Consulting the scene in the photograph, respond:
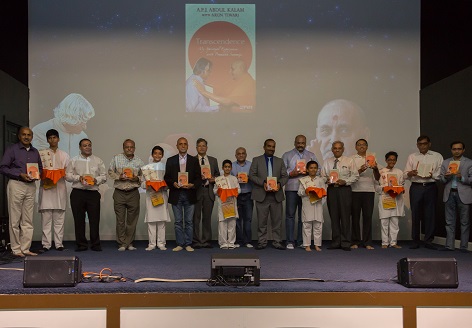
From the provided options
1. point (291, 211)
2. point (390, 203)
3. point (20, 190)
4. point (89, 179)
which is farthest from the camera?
point (291, 211)

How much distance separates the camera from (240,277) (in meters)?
3.88

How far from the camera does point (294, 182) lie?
22.8ft

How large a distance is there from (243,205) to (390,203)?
6.93 ft

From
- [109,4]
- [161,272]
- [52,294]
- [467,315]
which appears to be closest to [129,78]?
[109,4]

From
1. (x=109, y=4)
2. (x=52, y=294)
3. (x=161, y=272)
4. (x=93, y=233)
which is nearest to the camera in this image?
(x=52, y=294)

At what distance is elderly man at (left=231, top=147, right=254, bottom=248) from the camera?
7184mm

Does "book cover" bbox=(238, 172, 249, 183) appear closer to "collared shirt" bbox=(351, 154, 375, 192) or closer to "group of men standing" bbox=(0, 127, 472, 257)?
"group of men standing" bbox=(0, 127, 472, 257)

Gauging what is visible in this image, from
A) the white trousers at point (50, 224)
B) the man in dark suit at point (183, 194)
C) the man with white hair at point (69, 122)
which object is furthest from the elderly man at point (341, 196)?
the man with white hair at point (69, 122)

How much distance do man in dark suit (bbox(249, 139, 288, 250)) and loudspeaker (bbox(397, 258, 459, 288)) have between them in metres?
3.03

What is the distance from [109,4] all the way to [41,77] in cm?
168

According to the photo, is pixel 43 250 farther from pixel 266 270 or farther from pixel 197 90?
pixel 197 90

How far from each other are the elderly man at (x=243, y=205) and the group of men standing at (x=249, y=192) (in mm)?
16

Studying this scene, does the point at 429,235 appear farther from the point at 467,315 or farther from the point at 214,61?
the point at 214,61

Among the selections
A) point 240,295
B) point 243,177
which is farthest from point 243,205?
point 240,295
